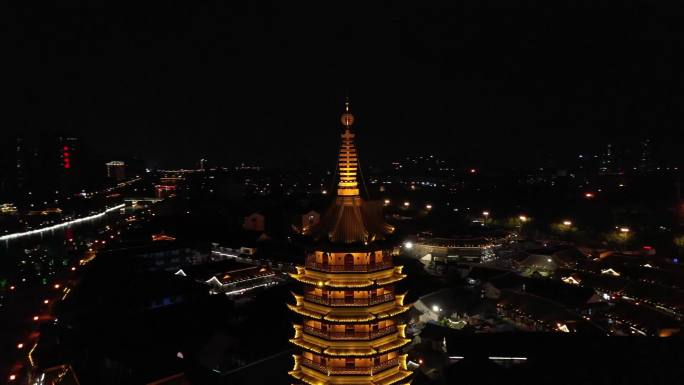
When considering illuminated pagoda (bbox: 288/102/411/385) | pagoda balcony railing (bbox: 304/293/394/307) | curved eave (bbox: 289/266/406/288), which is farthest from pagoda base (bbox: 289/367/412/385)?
curved eave (bbox: 289/266/406/288)

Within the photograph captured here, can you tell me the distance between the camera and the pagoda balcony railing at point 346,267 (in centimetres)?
1282

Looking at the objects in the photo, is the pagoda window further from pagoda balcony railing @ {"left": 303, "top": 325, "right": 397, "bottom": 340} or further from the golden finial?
the golden finial

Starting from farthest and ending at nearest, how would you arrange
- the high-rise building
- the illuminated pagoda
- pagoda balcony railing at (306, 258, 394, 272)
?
the high-rise building → pagoda balcony railing at (306, 258, 394, 272) → the illuminated pagoda

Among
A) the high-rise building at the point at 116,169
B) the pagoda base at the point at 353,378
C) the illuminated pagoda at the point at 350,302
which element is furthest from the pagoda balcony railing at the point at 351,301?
the high-rise building at the point at 116,169

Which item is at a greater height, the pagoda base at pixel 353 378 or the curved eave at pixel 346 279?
the curved eave at pixel 346 279

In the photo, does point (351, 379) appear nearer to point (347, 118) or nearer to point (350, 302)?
point (350, 302)

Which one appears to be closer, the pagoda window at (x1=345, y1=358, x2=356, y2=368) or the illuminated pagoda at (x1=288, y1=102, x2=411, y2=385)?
the illuminated pagoda at (x1=288, y1=102, x2=411, y2=385)

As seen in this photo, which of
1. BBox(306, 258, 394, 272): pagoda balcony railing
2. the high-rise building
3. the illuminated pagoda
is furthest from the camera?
the high-rise building

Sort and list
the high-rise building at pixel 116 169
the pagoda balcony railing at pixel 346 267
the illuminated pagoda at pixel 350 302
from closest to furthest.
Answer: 1. the illuminated pagoda at pixel 350 302
2. the pagoda balcony railing at pixel 346 267
3. the high-rise building at pixel 116 169

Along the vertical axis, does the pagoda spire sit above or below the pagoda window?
above

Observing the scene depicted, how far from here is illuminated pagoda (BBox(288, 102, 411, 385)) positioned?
41.6ft

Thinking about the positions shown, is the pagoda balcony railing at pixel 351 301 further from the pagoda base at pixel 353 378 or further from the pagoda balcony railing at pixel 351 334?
the pagoda base at pixel 353 378

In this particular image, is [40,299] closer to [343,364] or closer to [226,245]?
[226,245]

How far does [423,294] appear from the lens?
29703mm
